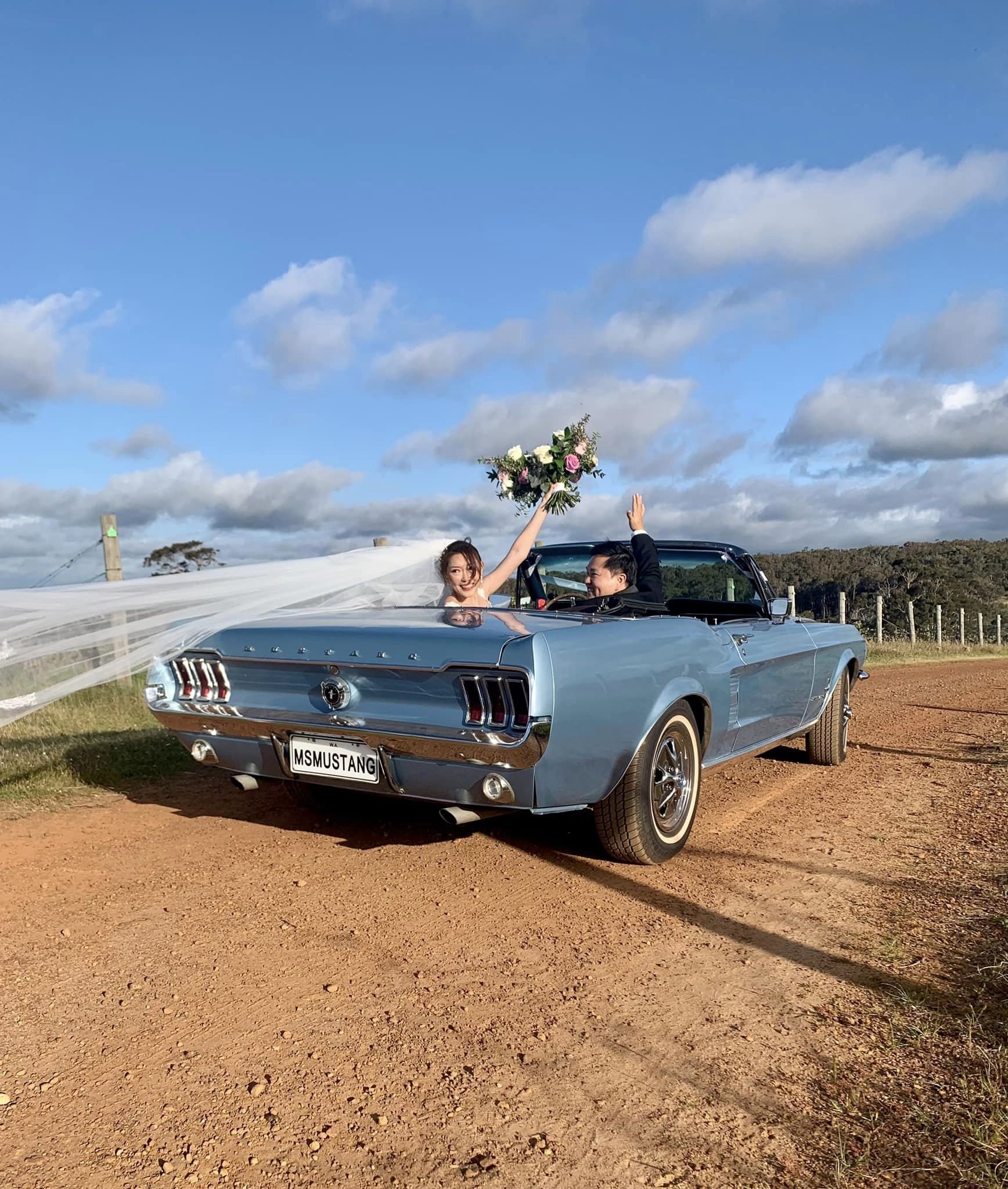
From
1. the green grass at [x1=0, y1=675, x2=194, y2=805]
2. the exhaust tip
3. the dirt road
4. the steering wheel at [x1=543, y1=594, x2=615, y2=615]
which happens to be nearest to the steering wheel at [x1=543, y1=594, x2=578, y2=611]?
the steering wheel at [x1=543, y1=594, x2=615, y2=615]

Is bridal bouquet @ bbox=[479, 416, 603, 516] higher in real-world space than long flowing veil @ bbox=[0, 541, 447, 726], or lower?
higher

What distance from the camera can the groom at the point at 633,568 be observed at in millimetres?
5047

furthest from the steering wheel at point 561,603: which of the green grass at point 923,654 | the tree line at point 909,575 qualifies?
the tree line at point 909,575

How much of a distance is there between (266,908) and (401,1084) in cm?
144

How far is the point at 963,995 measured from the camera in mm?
2699

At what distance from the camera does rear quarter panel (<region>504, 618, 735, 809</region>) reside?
322cm

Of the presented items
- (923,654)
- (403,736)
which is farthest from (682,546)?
(923,654)

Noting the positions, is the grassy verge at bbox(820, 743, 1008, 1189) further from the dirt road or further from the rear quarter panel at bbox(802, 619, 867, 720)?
the rear quarter panel at bbox(802, 619, 867, 720)

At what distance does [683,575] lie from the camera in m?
5.63

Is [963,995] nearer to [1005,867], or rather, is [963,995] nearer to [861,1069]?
[861,1069]

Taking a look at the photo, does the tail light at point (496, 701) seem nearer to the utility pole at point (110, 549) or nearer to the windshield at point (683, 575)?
the windshield at point (683, 575)

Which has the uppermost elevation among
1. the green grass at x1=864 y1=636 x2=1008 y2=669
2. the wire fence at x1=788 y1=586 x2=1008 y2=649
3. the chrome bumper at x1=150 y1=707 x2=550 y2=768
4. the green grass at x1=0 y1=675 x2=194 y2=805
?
the chrome bumper at x1=150 y1=707 x2=550 y2=768

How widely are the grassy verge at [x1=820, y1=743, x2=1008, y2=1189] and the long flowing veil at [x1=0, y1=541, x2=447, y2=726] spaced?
3185 millimetres

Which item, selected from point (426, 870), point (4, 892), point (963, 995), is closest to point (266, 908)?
point (426, 870)
